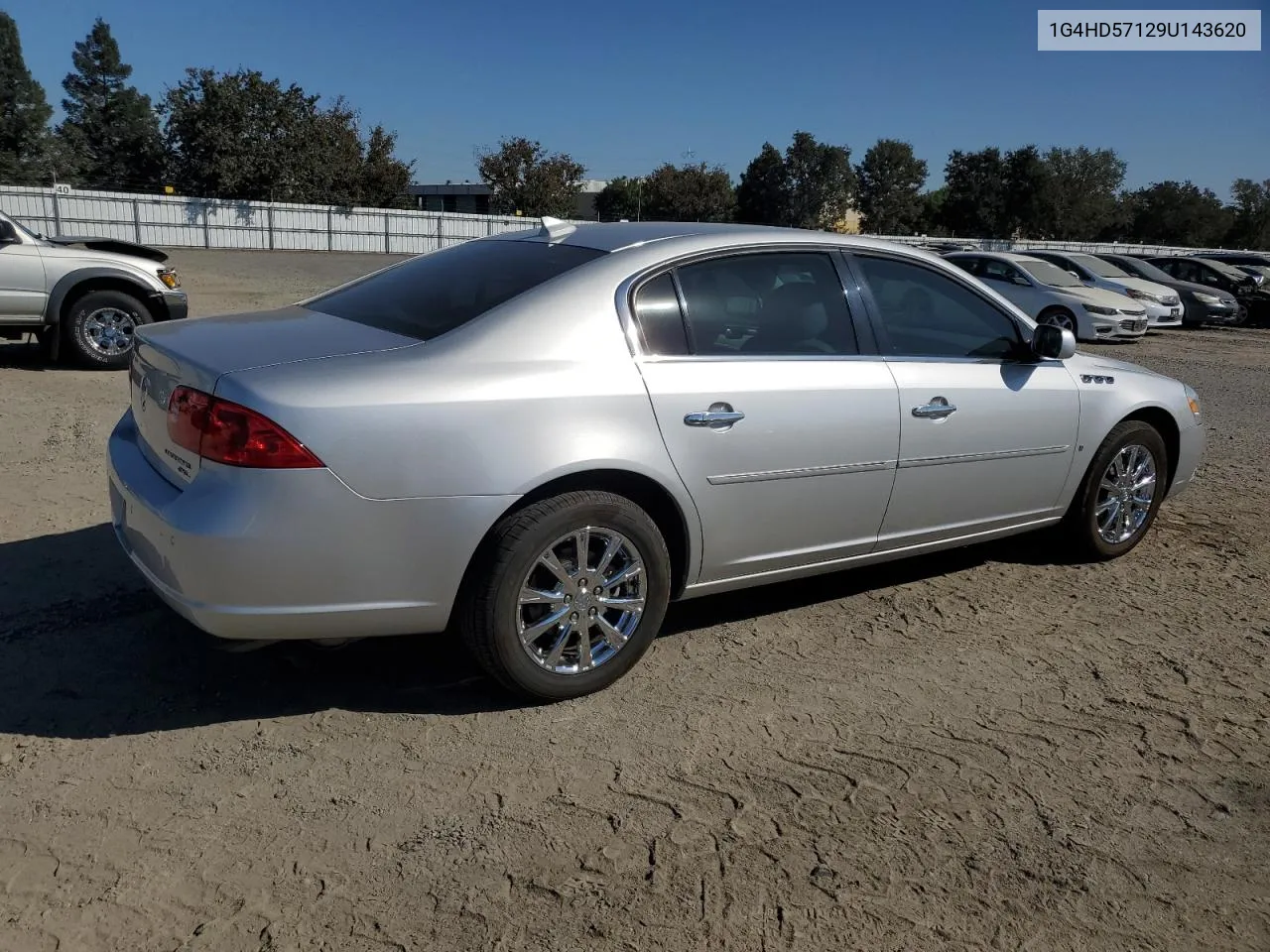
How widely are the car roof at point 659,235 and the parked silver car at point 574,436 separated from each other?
21mm

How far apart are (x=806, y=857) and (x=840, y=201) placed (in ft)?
249

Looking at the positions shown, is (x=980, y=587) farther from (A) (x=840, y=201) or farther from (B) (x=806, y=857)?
(A) (x=840, y=201)

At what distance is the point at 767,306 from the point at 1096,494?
221 cm

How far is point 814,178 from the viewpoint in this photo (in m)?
72.7

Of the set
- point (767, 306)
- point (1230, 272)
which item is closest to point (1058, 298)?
point (1230, 272)

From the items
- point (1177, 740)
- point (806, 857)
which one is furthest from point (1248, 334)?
point (806, 857)

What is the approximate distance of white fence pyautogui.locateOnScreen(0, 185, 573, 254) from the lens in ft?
108

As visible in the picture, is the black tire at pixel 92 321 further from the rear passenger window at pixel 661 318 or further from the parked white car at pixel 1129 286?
the parked white car at pixel 1129 286

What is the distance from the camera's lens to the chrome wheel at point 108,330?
973 centimetres

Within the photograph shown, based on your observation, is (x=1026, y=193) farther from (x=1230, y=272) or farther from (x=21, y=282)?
(x=21, y=282)

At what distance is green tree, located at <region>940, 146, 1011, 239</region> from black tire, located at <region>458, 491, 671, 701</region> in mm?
69886

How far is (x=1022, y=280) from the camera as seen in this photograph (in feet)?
57.5

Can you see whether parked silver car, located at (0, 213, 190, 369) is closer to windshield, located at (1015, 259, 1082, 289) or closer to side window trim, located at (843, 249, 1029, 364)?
side window trim, located at (843, 249, 1029, 364)

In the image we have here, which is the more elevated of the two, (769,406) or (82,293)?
(82,293)
